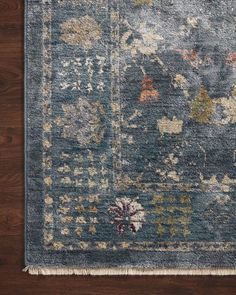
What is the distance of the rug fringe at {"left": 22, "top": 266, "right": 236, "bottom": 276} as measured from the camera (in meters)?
1.25

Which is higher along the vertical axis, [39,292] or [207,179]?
[207,179]

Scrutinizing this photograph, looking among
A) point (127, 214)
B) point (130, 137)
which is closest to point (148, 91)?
point (130, 137)

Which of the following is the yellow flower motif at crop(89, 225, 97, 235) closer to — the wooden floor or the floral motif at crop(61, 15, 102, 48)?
the wooden floor

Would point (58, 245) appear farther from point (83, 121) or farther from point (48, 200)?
point (83, 121)

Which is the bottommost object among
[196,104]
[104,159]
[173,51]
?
[104,159]

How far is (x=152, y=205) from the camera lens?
1269 mm

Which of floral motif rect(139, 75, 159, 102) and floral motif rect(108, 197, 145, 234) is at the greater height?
floral motif rect(139, 75, 159, 102)

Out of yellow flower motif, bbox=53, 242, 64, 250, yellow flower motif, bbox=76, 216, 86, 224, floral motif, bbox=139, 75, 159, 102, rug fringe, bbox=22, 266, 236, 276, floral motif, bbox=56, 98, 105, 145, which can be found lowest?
rug fringe, bbox=22, 266, 236, 276

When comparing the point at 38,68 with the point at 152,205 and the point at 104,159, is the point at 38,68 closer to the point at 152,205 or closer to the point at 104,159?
the point at 104,159

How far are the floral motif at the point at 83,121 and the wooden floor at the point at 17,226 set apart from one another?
0.14 metres

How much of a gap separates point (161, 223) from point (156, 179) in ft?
0.42

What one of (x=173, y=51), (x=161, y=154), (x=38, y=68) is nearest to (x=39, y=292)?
(x=161, y=154)

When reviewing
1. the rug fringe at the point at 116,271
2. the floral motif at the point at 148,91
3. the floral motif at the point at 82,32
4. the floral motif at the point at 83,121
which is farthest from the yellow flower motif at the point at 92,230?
the floral motif at the point at 82,32

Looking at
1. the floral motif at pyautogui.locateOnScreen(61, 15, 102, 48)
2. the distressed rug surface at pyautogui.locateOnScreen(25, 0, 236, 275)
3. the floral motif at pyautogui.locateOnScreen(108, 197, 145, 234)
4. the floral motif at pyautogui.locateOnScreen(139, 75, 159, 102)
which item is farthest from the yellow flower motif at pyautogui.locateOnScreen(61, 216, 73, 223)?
the floral motif at pyautogui.locateOnScreen(61, 15, 102, 48)
